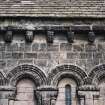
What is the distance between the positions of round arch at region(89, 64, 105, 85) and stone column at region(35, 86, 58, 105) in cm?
103

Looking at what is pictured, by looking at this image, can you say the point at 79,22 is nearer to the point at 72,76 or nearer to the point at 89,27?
the point at 89,27

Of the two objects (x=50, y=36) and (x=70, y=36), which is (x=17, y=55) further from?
(x=70, y=36)

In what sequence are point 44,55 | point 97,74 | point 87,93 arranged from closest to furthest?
point 87,93 → point 97,74 → point 44,55

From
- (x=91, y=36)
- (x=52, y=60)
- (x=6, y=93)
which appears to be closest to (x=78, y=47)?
(x=91, y=36)

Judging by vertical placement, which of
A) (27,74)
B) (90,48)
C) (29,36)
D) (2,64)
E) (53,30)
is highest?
(53,30)

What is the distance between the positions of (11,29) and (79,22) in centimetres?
192

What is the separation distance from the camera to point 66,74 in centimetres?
985

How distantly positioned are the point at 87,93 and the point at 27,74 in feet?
5.53

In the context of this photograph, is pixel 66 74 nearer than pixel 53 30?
Yes

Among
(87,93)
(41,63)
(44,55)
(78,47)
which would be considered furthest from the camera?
(78,47)

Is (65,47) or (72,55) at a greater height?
(65,47)

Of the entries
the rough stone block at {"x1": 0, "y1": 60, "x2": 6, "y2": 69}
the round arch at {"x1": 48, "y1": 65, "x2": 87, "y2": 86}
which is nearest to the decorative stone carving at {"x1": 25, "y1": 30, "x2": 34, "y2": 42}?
the rough stone block at {"x1": 0, "y1": 60, "x2": 6, "y2": 69}

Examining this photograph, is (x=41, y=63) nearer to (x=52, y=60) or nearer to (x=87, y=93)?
(x=52, y=60)

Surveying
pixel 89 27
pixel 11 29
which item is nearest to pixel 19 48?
pixel 11 29
